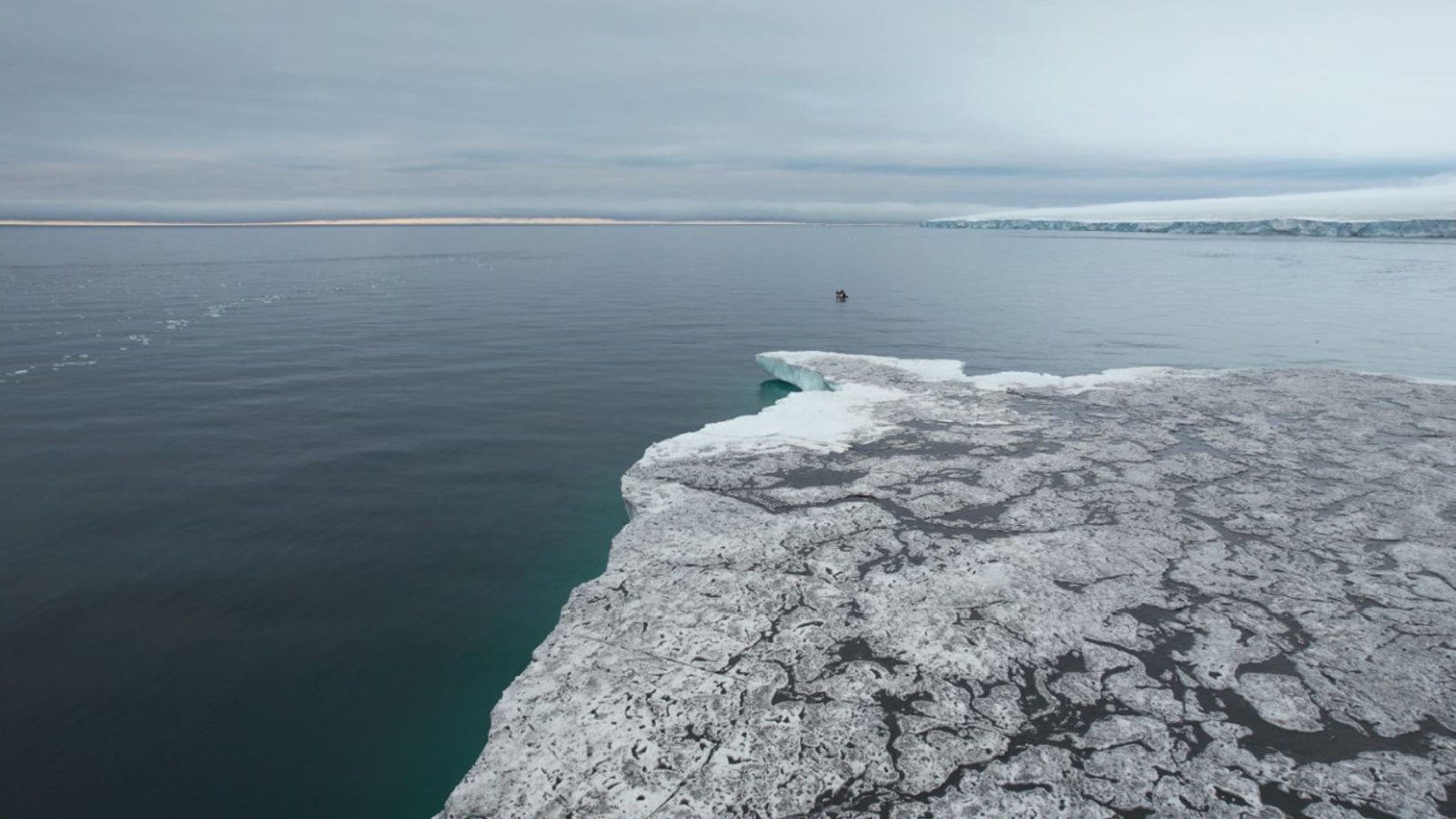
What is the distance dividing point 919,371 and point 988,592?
11.3m

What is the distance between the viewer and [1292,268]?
2409 inches

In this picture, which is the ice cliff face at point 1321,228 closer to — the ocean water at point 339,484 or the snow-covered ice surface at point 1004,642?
the ocean water at point 339,484

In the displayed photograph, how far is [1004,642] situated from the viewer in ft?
21.5

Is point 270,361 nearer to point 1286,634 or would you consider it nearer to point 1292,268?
point 1286,634

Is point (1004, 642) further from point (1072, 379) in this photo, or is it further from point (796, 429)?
point (1072, 379)

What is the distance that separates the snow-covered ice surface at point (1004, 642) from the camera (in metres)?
4.93

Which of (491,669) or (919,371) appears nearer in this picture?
(491,669)

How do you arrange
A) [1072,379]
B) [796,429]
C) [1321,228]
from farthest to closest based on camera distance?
1. [1321,228]
2. [1072,379]
3. [796,429]

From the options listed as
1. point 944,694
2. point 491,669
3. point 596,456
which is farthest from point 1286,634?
point 596,456

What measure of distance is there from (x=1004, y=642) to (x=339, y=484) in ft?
35.1

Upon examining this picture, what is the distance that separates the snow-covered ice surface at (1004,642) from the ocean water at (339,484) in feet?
6.07

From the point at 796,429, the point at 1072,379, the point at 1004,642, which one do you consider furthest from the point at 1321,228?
the point at 1004,642

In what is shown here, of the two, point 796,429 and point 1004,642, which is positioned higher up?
point 796,429

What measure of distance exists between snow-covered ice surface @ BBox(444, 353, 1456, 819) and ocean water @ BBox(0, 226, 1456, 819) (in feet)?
6.07
